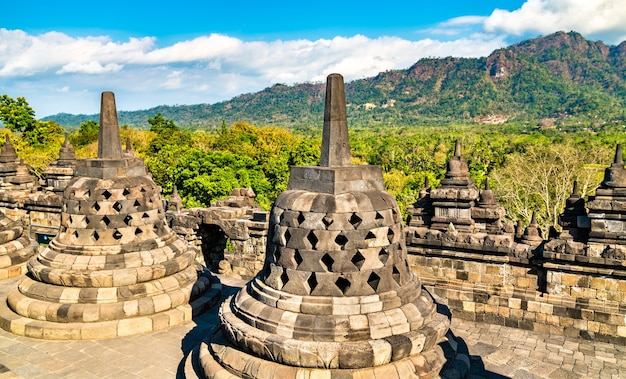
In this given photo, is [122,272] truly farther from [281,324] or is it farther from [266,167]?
[266,167]

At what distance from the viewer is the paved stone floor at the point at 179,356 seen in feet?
21.2

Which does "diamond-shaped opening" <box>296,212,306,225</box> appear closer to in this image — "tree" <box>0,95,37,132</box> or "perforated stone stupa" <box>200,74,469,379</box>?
"perforated stone stupa" <box>200,74,469,379</box>

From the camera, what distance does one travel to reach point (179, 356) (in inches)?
272

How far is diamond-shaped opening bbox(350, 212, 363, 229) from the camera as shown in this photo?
5.27m

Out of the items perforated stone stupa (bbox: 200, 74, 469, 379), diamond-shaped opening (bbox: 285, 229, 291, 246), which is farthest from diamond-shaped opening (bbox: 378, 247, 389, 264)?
diamond-shaped opening (bbox: 285, 229, 291, 246)

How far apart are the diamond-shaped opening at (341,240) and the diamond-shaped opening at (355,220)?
0.59 ft

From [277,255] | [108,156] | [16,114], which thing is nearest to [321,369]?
[277,255]

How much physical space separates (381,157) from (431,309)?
5141 cm

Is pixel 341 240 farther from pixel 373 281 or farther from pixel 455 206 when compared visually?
pixel 455 206

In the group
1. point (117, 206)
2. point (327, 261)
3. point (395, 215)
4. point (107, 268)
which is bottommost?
point (107, 268)

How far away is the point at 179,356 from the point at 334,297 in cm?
Result: 310

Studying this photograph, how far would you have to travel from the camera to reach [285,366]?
4973mm

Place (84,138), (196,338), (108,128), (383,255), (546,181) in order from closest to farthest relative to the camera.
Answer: (383,255)
(196,338)
(108,128)
(546,181)
(84,138)

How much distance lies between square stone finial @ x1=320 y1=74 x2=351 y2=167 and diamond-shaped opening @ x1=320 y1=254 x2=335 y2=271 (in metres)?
1.12
